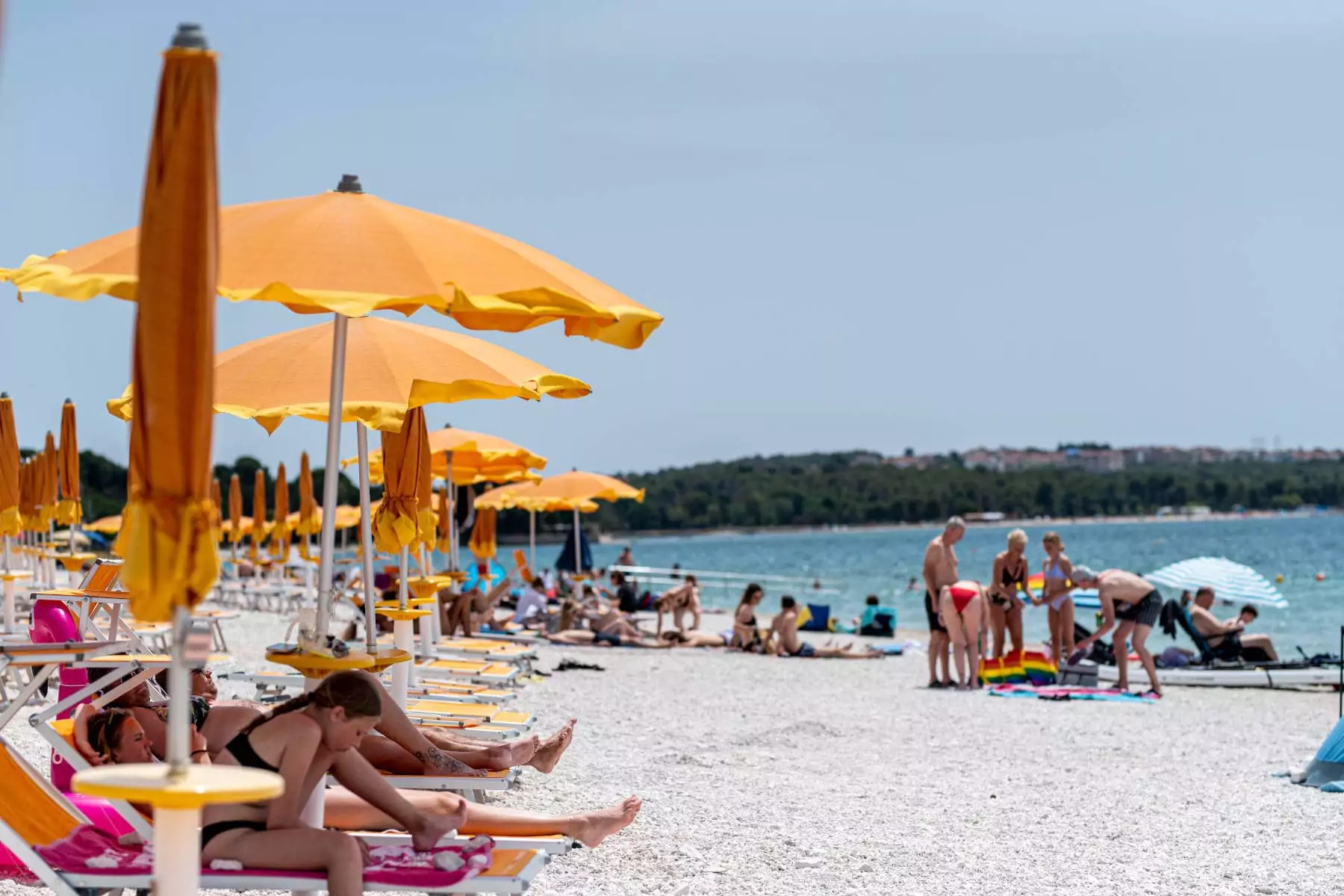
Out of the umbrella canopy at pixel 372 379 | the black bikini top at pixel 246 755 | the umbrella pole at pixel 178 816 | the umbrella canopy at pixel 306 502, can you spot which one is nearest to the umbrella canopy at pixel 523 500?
the umbrella canopy at pixel 306 502

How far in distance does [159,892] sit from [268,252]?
1.68 metres

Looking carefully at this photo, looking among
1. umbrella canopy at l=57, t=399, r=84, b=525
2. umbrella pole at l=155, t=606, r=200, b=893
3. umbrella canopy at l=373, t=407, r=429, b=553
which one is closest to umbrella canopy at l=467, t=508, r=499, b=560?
umbrella canopy at l=57, t=399, r=84, b=525

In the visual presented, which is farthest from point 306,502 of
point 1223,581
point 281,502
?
point 1223,581

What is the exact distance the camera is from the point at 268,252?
374 centimetres

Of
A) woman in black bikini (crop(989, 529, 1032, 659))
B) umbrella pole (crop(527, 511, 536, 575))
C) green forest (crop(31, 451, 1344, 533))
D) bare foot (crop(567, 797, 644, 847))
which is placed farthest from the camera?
green forest (crop(31, 451, 1344, 533))

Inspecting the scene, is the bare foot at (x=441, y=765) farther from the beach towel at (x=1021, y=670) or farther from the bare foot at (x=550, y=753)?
the beach towel at (x=1021, y=670)

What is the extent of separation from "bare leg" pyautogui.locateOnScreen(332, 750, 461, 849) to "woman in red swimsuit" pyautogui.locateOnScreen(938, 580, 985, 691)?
947cm

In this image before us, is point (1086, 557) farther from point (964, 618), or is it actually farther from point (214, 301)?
point (214, 301)

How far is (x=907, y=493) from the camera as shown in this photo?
113 metres

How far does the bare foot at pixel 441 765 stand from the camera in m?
4.84

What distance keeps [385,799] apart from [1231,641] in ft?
41.1

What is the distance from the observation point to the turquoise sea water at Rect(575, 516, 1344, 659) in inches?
1352

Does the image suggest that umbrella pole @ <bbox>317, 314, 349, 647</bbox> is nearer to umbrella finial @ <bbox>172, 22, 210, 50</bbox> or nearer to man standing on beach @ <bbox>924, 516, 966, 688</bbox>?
umbrella finial @ <bbox>172, 22, 210, 50</bbox>

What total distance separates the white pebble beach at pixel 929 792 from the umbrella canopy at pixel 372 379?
6.02 ft
